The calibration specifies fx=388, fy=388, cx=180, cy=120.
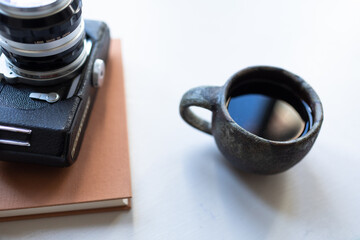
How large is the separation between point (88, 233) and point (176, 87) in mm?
224

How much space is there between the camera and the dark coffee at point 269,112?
42cm

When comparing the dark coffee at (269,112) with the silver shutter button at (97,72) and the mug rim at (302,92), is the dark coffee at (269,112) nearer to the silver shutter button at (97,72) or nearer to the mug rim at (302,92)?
the mug rim at (302,92)

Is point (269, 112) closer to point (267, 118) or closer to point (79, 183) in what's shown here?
point (267, 118)

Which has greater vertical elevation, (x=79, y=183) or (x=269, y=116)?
(x=269, y=116)

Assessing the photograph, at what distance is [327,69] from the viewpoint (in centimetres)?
56

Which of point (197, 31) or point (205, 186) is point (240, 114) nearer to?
point (205, 186)

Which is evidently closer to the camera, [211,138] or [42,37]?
[42,37]

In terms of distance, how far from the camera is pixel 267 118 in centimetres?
44

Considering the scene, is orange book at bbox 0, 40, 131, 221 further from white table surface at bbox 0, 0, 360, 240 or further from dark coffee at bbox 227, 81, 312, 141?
dark coffee at bbox 227, 81, 312, 141

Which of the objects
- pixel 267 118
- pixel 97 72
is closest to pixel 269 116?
pixel 267 118

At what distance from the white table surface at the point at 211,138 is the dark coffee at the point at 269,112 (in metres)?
0.06

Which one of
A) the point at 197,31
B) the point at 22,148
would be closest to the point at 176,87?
the point at 197,31

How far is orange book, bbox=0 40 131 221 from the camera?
1.32 ft

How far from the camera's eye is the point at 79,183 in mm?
417
